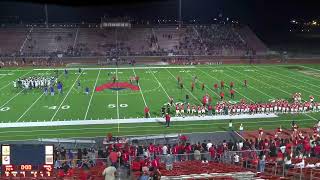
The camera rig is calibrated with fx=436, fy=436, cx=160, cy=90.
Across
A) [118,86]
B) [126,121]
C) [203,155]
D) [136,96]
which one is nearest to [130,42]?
[118,86]

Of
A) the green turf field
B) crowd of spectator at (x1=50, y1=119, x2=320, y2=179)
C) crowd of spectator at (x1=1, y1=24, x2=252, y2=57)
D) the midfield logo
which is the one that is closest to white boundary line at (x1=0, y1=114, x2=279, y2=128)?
the green turf field

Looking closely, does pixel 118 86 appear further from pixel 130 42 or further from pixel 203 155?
pixel 130 42

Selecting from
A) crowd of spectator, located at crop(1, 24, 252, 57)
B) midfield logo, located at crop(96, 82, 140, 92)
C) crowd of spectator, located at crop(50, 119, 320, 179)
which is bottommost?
crowd of spectator, located at crop(50, 119, 320, 179)

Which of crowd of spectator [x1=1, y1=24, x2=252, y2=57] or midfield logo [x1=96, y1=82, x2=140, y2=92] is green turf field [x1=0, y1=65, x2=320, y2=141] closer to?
midfield logo [x1=96, y1=82, x2=140, y2=92]

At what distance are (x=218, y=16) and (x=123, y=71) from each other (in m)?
31.8

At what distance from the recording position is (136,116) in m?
23.9

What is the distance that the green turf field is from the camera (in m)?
21.5

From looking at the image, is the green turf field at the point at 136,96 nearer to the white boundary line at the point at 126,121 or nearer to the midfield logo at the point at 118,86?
the white boundary line at the point at 126,121

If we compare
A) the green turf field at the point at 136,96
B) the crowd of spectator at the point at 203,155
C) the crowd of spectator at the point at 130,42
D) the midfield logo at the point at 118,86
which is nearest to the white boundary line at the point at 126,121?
the green turf field at the point at 136,96

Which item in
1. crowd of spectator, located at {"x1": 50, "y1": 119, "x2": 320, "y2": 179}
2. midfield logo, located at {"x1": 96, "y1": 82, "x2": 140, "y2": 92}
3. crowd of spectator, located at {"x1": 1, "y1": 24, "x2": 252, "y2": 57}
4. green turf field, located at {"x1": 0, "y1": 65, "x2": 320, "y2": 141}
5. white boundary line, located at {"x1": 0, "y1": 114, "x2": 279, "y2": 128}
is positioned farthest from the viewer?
crowd of spectator, located at {"x1": 1, "y1": 24, "x2": 252, "y2": 57}

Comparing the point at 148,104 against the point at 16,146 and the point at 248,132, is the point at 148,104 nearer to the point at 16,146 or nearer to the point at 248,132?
the point at 248,132

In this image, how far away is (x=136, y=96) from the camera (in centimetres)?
2912

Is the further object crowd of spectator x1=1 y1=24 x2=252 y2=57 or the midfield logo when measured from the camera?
crowd of spectator x1=1 y1=24 x2=252 y2=57

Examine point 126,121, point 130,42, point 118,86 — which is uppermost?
point 130,42
